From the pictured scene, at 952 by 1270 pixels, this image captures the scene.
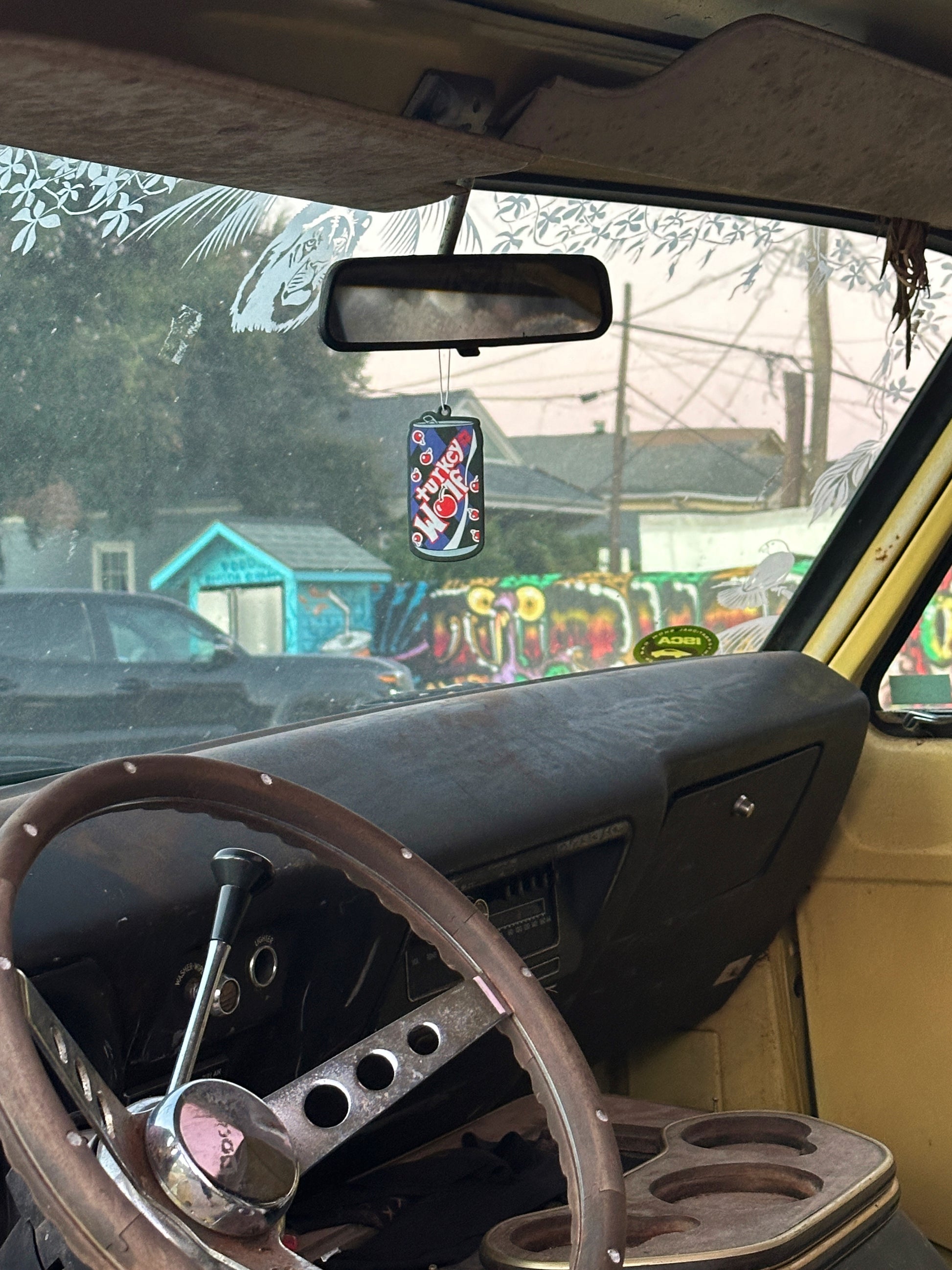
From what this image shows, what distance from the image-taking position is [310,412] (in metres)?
1.94

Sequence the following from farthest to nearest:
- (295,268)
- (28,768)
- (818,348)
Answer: (818,348) → (295,268) → (28,768)

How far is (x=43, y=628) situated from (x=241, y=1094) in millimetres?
550

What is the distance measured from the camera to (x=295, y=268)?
2.03 metres

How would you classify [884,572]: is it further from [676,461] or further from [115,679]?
[115,679]

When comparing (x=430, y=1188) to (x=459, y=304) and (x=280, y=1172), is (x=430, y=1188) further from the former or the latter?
(x=459, y=304)

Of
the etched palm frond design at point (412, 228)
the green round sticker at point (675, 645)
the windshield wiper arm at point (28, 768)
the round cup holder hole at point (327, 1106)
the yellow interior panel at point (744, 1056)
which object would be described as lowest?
the yellow interior panel at point (744, 1056)

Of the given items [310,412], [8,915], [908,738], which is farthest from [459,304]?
[908,738]

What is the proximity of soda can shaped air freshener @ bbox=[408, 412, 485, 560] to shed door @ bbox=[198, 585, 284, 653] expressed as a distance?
340mm

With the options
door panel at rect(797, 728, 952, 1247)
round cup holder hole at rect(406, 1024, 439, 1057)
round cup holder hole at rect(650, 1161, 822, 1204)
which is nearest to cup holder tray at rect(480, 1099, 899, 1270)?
round cup holder hole at rect(650, 1161, 822, 1204)

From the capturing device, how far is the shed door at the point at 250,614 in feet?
5.79

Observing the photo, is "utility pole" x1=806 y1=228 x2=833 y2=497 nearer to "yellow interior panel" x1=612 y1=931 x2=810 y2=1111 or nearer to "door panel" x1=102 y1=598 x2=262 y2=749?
"yellow interior panel" x1=612 y1=931 x2=810 y2=1111

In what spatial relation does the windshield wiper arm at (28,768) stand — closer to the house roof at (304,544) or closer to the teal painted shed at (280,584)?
the teal painted shed at (280,584)

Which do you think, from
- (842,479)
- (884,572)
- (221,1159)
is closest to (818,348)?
(842,479)

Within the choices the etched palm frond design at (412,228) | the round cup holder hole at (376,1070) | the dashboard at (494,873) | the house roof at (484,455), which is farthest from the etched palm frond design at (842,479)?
the round cup holder hole at (376,1070)
